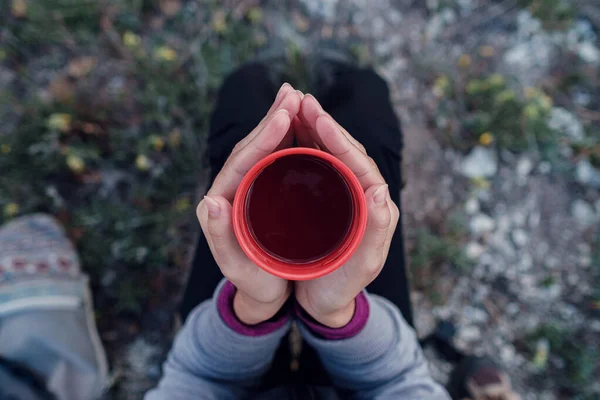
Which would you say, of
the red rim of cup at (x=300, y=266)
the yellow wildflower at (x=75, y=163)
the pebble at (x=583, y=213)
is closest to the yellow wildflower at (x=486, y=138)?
the pebble at (x=583, y=213)

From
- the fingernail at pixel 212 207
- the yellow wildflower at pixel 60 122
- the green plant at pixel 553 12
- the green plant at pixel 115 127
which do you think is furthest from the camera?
the green plant at pixel 553 12

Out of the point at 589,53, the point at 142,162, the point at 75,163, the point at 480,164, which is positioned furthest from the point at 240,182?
the point at 589,53

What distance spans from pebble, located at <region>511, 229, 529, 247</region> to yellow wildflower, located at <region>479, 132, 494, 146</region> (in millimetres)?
572

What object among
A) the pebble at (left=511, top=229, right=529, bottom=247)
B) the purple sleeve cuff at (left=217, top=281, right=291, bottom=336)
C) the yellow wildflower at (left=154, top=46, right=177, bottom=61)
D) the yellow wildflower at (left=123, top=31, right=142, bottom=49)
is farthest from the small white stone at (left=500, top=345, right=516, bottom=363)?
the yellow wildflower at (left=123, top=31, right=142, bottom=49)

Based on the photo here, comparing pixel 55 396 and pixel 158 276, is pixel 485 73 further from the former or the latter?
pixel 55 396

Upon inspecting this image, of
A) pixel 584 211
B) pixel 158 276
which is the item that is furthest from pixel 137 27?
pixel 584 211

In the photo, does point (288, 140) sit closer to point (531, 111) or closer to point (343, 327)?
point (343, 327)

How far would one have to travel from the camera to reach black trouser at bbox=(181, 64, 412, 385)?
72.5 inches

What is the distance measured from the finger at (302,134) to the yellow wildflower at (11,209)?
1.96 m

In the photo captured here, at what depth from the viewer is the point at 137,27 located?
2648mm

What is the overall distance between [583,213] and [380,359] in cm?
193

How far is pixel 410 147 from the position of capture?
2631 mm

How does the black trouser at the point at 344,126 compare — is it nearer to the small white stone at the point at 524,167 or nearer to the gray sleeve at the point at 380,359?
the gray sleeve at the point at 380,359

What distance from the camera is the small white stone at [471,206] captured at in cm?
257
